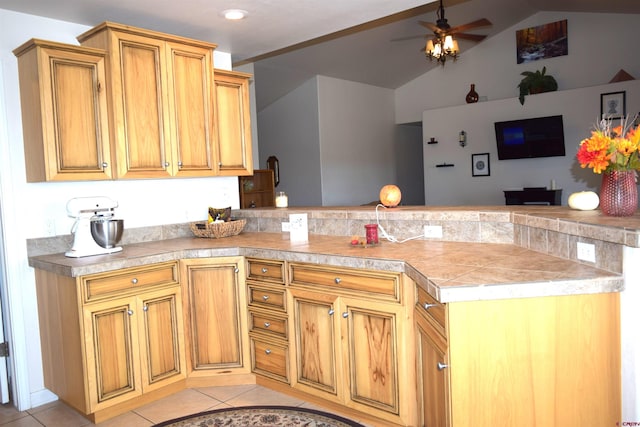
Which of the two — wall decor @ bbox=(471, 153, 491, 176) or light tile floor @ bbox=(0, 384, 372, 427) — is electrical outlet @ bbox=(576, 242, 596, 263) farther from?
wall decor @ bbox=(471, 153, 491, 176)

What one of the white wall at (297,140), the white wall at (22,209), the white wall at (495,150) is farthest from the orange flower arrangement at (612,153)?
the white wall at (297,140)

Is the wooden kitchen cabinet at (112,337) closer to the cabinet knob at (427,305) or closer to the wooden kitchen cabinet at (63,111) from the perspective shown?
the wooden kitchen cabinet at (63,111)

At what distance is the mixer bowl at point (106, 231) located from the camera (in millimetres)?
2912

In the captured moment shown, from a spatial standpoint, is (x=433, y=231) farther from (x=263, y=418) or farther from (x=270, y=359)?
(x=263, y=418)

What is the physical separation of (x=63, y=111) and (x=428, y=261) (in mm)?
2261

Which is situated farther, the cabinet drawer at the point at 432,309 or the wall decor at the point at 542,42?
the wall decor at the point at 542,42

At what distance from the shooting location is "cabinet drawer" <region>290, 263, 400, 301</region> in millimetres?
2348

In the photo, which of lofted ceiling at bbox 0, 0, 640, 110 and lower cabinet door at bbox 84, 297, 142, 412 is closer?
lower cabinet door at bbox 84, 297, 142, 412

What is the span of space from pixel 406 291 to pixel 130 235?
2.11 meters

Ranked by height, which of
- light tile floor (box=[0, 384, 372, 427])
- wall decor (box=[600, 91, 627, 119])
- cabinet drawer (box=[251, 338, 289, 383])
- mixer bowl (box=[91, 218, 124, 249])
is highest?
wall decor (box=[600, 91, 627, 119])

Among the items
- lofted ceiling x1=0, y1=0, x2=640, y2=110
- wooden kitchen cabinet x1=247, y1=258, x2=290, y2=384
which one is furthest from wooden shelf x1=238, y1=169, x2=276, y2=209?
wooden kitchen cabinet x1=247, y1=258, x2=290, y2=384

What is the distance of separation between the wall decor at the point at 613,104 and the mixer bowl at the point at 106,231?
6695 millimetres

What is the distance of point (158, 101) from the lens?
3188 mm

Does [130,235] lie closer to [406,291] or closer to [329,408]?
[329,408]
